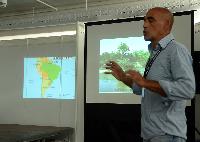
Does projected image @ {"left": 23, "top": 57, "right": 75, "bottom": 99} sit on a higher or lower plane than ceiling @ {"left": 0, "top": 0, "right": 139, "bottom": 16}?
lower

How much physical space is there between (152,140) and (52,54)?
352 centimetres

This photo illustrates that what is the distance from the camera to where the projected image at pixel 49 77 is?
4.54m

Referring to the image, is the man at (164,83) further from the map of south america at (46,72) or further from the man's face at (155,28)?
the map of south america at (46,72)

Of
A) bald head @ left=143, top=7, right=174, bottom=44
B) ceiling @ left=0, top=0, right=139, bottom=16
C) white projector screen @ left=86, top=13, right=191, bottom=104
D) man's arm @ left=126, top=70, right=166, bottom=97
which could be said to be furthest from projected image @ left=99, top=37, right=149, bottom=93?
man's arm @ left=126, top=70, right=166, bottom=97

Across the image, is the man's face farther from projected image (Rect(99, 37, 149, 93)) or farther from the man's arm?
projected image (Rect(99, 37, 149, 93))

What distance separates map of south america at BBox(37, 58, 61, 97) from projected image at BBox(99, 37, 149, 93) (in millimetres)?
940

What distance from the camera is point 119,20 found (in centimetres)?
395

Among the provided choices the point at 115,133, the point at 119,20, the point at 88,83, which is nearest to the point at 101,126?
the point at 115,133

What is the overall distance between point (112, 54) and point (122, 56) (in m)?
0.14

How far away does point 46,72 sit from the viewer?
4715 millimetres

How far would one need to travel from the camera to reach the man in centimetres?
130

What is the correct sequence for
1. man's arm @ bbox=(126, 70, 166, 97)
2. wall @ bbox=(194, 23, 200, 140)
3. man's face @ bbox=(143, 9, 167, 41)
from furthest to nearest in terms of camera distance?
1. wall @ bbox=(194, 23, 200, 140)
2. man's face @ bbox=(143, 9, 167, 41)
3. man's arm @ bbox=(126, 70, 166, 97)

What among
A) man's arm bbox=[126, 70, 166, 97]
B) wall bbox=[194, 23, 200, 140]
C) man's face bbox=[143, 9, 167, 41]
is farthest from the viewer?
wall bbox=[194, 23, 200, 140]

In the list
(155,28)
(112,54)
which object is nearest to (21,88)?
(112,54)
